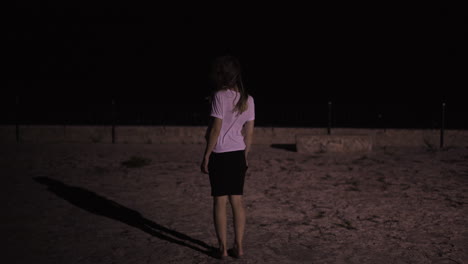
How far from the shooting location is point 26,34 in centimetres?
2011

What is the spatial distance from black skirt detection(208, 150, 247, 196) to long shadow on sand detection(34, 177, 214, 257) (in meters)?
0.72

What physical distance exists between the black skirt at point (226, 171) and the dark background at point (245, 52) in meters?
14.2

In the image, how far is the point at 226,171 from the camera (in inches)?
120

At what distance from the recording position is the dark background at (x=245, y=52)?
1795cm

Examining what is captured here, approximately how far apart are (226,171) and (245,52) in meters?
17.6

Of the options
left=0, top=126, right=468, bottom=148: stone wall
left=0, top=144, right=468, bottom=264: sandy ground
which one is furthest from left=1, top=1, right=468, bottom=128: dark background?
left=0, top=144, right=468, bottom=264: sandy ground

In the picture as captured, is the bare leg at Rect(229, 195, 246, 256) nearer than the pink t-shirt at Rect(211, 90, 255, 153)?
No

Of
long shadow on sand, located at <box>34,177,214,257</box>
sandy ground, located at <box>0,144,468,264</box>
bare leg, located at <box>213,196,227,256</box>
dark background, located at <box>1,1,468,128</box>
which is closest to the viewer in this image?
bare leg, located at <box>213,196,227,256</box>

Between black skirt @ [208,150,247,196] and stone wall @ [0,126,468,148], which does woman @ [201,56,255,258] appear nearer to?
black skirt @ [208,150,247,196]

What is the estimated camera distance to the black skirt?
3.04 meters

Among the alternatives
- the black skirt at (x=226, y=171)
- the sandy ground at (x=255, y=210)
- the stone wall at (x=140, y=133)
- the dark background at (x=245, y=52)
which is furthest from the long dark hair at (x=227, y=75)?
the dark background at (x=245, y=52)

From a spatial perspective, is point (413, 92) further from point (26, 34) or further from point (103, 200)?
point (26, 34)

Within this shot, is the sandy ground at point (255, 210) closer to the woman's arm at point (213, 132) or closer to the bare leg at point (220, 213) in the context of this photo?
the bare leg at point (220, 213)

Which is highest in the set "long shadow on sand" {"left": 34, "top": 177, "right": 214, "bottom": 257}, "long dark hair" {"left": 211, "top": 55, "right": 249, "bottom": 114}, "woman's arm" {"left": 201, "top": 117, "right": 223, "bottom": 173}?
"long dark hair" {"left": 211, "top": 55, "right": 249, "bottom": 114}
